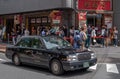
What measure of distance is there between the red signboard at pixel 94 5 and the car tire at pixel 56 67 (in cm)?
1422

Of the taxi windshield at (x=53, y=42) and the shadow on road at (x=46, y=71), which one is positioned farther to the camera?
the taxi windshield at (x=53, y=42)

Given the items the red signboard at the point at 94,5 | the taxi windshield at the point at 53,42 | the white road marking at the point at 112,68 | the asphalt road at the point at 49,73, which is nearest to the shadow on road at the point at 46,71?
the asphalt road at the point at 49,73

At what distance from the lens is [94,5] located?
1013 inches

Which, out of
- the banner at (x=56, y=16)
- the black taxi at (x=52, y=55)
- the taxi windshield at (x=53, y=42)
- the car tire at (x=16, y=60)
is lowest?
the car tire at (x=16, y=60)

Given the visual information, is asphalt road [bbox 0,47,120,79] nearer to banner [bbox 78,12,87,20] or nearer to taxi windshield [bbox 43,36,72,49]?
taxi windshield [bbox 43,36,72,49]

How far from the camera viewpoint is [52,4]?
85.4 feet

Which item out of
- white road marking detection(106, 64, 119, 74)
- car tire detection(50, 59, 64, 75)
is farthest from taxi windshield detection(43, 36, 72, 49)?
white road marking detection(106, 64, 119, 74)

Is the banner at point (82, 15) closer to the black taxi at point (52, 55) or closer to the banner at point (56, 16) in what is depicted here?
the banner at point (56, 16)

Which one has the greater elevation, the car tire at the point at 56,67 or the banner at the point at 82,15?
the banner at the point at 82,15

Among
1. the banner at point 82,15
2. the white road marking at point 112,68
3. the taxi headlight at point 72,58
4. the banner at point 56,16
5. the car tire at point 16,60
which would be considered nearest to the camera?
the taxi headlight at point 72,58

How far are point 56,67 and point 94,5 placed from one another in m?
14.9

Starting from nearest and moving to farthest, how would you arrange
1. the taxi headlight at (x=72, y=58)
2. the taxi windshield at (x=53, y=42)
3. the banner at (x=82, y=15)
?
the taxi headlight at (x=72, y=58), the taxi windshield at (x=53, y=42), the banner at (x=82, y=15)

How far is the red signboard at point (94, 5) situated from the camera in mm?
25484

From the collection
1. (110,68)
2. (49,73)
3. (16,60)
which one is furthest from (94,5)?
(49,73)
